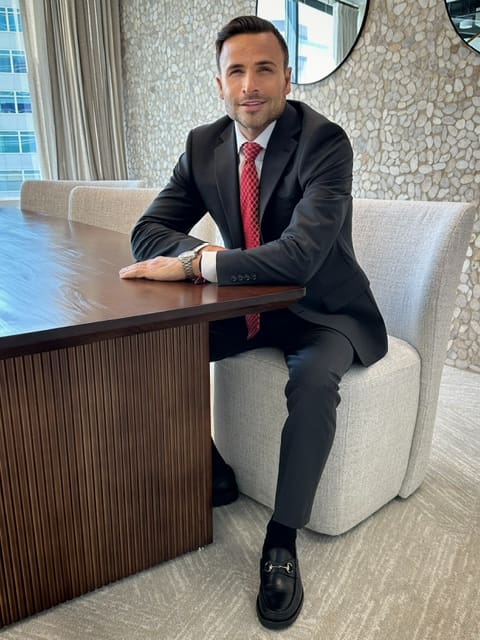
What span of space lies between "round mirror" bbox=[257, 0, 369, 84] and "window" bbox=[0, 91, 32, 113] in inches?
93.9

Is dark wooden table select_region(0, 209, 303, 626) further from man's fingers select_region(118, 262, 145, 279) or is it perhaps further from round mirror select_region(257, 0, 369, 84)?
round mirror select_region(257, 0, 369, 84)

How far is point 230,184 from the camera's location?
4.90ft

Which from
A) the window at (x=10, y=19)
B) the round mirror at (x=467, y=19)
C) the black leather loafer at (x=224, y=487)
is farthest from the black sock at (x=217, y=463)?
the window at (x=10, y=19)

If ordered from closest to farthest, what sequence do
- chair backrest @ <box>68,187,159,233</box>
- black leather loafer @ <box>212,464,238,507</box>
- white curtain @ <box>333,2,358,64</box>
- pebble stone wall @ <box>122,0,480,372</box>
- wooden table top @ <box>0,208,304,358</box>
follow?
wooden table top @ <box>0,208,304,358</box>, black leather loafer @ <box>212,464,238,507</box>, pebble stone wall @ <box>122,0,480,372</box>, chair backrest @ <box>68,187,159,233</box>, white curtain @ <box>333,2,358,64</box>

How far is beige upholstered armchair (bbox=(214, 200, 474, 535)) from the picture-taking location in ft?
4.77

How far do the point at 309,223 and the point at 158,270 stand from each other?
0.37m

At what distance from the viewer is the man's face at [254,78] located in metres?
1.43

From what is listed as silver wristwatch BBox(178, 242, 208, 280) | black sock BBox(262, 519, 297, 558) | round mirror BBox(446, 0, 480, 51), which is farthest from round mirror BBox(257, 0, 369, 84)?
black sock BBox(262, 519, 297, 558)

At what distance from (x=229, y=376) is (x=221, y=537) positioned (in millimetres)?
439

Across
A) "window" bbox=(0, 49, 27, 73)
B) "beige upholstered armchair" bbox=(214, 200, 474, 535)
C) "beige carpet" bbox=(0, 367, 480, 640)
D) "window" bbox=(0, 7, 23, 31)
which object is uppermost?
"window" bbox=(0, 7, 23, 31)

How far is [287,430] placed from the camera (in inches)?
50.6

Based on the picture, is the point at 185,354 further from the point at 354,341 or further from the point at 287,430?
the point at 354,341

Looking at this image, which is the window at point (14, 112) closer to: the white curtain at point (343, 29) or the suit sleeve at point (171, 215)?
the white curtain at point (343, 29)

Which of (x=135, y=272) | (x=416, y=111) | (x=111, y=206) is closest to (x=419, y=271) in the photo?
(x=135, y=272)
